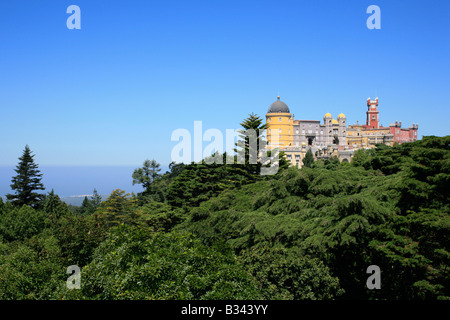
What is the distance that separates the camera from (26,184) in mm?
41344

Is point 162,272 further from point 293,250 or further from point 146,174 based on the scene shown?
point 146,174

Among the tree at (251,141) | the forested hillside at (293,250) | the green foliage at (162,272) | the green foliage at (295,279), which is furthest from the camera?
the tree at (251,141)

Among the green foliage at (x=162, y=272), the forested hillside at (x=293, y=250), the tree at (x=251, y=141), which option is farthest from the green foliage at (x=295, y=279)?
the tree at (x=251, y=141)

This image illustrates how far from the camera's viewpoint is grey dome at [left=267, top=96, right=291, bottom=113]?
71688 millimetres

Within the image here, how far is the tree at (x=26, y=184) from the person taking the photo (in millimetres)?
41031

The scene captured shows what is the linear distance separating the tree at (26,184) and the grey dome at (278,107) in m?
43.3

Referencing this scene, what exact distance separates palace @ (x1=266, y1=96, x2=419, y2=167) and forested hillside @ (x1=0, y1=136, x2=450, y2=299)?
44.8 meters

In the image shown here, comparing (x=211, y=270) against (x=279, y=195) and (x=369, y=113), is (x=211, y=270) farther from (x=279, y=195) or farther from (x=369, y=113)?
(x=369, y=113)

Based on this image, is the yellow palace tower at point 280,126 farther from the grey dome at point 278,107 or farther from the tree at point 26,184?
the tree at point 26,184

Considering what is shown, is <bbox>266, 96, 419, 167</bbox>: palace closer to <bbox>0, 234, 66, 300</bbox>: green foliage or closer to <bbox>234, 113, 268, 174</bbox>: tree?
<bbox>234, 113, 268, 174</bbox>: tree

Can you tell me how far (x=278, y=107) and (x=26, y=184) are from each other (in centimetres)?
4541

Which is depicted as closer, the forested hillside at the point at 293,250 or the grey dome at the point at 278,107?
the forested hillside at the point at 293,250

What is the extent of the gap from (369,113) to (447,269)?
8026cm

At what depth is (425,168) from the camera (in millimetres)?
14242
